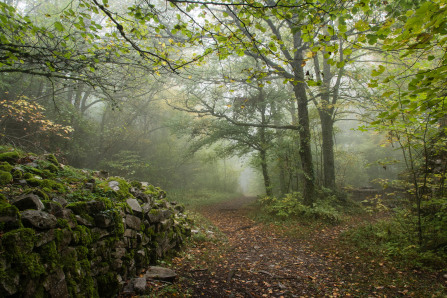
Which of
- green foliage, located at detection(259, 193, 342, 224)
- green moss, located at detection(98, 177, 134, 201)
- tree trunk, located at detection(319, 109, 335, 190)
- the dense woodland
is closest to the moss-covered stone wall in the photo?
green moss, located at detection(98, 177, 134, 201)

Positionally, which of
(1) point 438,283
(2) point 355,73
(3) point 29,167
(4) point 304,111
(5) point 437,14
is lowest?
(1) point 438,283

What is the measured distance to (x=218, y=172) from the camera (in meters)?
24.6

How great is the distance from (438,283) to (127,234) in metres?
5.26

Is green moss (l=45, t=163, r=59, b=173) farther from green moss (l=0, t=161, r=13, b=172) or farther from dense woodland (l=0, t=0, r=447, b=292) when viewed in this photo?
dense woodland (l=0, t=0, r=447, b=292)

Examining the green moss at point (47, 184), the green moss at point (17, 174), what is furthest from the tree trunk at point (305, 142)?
the green moss at point (17, 174)

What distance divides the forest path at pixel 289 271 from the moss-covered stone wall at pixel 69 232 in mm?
1114

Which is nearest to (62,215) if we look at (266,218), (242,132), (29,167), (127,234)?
(127,234)

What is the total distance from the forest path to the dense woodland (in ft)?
2.53

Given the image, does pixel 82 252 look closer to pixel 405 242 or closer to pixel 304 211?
pixel 405 242

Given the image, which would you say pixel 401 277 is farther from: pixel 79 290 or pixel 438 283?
pixel 79 290

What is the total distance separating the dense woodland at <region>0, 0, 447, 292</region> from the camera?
10.3 feet

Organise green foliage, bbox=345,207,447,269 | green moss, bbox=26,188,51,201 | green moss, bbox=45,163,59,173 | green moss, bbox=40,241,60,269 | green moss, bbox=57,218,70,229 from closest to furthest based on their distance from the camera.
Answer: green moss, bbox=40,241,60,269, green moss, bbox=57,218,70,229, green moss, bbox=26,188,51,201, green foliage, bbox=345,207,447,269, green moss, bbox=45,163,59,173

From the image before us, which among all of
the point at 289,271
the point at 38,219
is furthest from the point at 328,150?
the point at 38,219

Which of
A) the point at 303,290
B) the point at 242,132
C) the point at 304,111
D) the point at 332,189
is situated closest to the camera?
the point at 303,290
